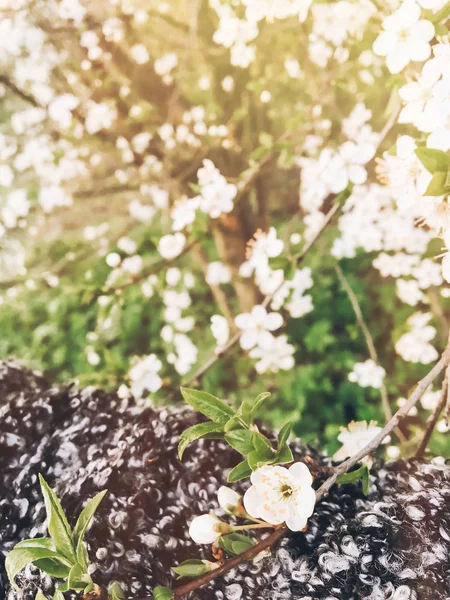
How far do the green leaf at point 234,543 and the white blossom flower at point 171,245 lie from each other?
2.17 ft

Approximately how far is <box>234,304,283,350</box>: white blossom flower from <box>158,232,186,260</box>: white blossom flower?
8.7 inches

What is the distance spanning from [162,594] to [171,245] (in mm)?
724

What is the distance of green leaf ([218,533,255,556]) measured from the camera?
54cm

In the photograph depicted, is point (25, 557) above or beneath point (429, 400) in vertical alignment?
above

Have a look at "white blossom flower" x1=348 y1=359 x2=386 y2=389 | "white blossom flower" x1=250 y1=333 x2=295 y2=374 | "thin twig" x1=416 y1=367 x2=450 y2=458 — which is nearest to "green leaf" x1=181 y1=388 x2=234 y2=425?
"thin twig" x1=416 y1=367 x2=450 y2=458

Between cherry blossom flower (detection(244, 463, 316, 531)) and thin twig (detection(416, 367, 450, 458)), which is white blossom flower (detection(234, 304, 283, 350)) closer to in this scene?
thin twig (detection(416, 367, 450, 458))

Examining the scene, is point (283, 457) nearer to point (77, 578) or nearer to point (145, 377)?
point (77, 578)

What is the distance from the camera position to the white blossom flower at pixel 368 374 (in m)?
1.40

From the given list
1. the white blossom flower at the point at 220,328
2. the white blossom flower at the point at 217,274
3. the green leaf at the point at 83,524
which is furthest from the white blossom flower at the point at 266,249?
the green leaf at the point at 83,524

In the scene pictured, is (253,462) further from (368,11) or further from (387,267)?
(387,267)

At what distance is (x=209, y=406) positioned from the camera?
22.1 inches

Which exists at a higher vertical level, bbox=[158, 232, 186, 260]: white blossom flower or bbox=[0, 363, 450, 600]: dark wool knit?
bbox=[158, 232, 186, 260]: white blossom flower

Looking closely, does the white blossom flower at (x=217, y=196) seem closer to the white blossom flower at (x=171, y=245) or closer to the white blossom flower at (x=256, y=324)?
the white blossom flower at (x=171, y=245)

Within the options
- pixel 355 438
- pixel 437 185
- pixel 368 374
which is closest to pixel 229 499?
pixel 355 438
